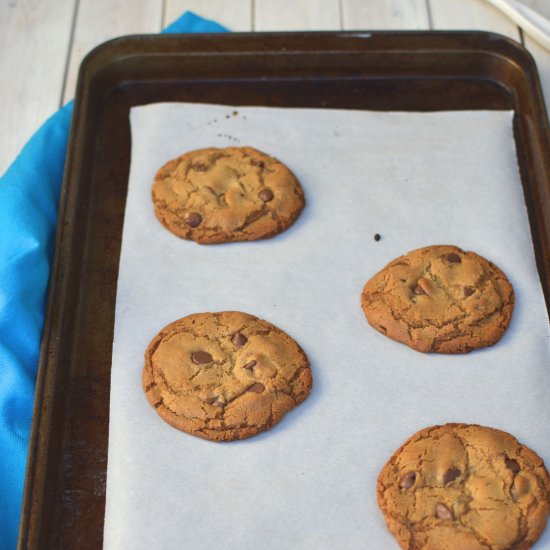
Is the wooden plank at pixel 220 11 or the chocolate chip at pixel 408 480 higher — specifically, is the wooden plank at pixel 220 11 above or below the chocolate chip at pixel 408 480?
above

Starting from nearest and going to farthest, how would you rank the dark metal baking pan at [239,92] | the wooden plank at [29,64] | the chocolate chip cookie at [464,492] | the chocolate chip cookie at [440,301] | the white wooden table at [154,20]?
the chocolate chip cookie at [464,492]
the chocolate chip cookie at [440,301]
the dark metal baking pan at [239,92]
the wooden plank at [29,64]
the white wooden table at [154,20]

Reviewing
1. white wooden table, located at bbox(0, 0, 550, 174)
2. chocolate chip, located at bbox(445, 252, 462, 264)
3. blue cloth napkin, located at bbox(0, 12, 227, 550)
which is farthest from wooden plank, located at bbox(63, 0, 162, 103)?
chocolate chip, located at bbox(445, 252, 462, 264)

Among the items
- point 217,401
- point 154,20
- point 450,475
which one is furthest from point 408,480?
point 154,20

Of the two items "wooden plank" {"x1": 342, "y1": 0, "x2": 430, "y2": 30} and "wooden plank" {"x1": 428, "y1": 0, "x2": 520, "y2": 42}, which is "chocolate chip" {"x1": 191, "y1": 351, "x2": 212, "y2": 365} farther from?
"wooden plank" {"x1": 428, "y1": 0, "x2": 520, "y2": 42}

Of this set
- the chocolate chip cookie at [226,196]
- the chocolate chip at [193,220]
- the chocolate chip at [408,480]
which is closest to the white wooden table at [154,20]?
the chocolate chip cookie at [226,196]

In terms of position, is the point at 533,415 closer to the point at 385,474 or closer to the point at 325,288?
the point at 385,474

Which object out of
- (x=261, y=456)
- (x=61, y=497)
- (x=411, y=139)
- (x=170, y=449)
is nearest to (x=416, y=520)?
(x=261, y=456)

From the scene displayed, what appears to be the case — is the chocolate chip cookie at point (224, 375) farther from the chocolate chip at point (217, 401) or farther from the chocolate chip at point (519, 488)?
the chocolate chip at point (519, 488)
